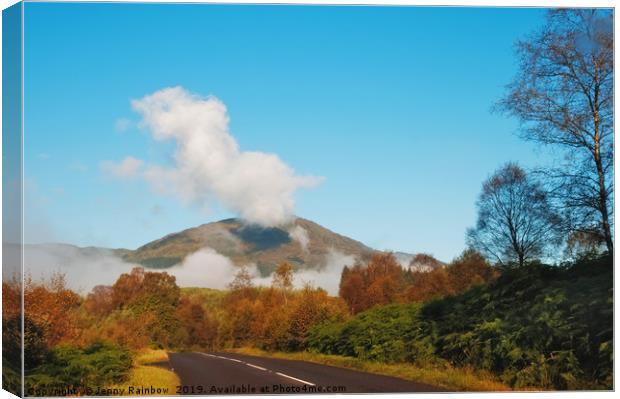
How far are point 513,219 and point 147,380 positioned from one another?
836 centimetres

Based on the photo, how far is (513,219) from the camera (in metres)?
15.0

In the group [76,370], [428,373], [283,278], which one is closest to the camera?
[76,370]

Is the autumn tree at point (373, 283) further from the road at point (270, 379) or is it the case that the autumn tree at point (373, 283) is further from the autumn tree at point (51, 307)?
the autumn tree at point (51, 307)

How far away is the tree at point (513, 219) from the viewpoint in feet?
47.2

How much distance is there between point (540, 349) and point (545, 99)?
530 centimetres

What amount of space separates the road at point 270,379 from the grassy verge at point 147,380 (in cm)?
23

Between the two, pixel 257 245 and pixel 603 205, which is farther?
pixel 257 245

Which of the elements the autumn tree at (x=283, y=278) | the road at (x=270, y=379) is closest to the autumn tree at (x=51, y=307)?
the road at (x=270, y=379)

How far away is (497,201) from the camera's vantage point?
575 inches

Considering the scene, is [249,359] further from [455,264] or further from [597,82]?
[597,82]

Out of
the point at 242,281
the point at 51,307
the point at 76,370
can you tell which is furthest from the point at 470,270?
the point at 51,307

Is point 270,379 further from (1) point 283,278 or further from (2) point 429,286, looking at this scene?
(2) point 429,286

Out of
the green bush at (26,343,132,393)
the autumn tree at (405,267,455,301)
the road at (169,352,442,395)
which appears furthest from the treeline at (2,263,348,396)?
the autumn tree at (405,267,455,301)

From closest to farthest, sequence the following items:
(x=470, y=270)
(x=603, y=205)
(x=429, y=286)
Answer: (x=603, y=205), (x=470, y=270), (x=429, y=286)
